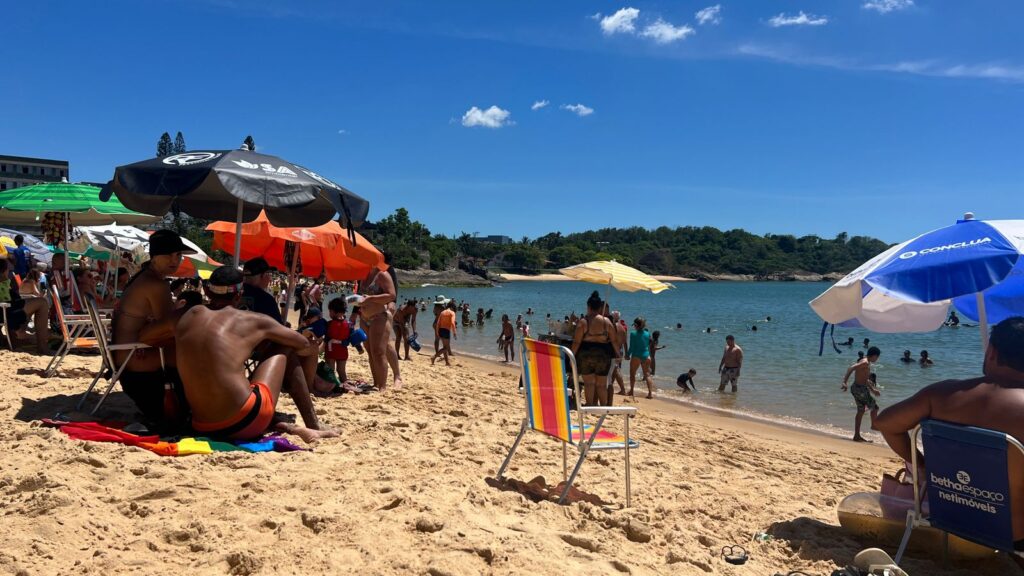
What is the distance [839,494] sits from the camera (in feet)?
16.3

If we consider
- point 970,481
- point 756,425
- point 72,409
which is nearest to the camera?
point 970,481

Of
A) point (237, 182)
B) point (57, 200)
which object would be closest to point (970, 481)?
point (237, 182)

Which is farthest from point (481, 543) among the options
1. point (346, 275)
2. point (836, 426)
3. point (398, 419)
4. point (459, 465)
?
point (836, 426)

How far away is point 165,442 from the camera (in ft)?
12.3

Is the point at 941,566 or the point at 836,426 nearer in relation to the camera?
the point at 941,566

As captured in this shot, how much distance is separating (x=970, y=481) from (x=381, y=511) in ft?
8.03

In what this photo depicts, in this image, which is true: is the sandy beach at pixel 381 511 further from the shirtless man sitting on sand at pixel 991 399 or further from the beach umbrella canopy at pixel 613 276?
the beach umbrella canopy at pixel 613 276

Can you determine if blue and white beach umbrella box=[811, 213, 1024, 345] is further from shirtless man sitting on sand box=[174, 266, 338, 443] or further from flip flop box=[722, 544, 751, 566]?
shirtless man sitting on sand box=[174, 266, 338, 443]

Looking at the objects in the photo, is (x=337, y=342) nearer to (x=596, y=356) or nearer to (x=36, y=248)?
(x=596, y=356)

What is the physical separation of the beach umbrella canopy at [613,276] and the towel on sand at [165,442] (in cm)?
682

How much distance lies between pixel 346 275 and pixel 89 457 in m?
6.20

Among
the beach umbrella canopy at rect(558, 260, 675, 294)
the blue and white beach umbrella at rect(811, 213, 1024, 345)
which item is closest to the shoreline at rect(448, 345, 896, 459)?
the beach umbrella canopy at rect(558, 260, 675, 294)

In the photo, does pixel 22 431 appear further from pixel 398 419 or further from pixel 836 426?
pixel 836 426

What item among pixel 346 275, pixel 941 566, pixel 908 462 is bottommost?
pixel 941 566
